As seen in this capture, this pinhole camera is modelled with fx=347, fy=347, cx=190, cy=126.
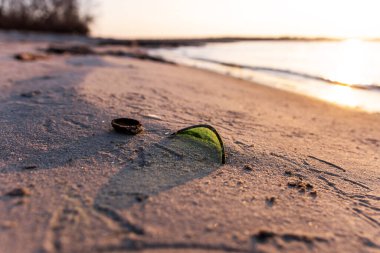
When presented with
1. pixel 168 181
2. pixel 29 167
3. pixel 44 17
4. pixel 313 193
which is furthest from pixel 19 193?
pixel 44 17

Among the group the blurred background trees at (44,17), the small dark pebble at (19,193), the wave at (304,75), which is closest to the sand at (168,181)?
the small dark pebble at (19,193)

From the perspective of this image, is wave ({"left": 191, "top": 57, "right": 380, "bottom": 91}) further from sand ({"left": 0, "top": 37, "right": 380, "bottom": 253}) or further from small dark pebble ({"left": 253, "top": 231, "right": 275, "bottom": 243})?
small dark pebble ({"left": 253, "top": 231, "right": 275, "bottom": 243})

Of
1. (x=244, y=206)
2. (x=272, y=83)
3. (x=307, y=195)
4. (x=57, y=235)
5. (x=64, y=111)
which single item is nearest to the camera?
(x=57, y=235)

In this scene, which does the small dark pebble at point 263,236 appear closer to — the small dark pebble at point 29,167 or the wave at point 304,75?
the small dark pebble at point 29,167

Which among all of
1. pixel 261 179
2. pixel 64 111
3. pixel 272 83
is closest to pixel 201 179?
pixel 261 179

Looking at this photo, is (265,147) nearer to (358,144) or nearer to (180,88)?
(358,144)

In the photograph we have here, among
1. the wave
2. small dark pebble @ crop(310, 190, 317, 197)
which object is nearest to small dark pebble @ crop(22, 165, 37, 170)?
small dark pebble @ crop(310, 190, 317, 197)
